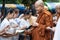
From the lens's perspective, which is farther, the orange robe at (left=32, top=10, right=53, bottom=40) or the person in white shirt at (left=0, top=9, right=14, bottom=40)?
the person in white shirt at (left=0, top=9, right=14, bottom=40)

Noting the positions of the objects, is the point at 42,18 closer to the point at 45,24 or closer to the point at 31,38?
the point at 45,24

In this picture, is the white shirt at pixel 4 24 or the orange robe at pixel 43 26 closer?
the orange robe at pixel 43 26

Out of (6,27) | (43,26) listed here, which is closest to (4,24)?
(6,27)

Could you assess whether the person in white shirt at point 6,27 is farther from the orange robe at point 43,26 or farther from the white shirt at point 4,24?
the orange robe at point 43,26

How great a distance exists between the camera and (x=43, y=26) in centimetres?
225

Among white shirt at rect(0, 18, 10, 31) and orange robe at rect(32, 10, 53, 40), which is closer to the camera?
orange robe at rect(32, 10, 53, 40)

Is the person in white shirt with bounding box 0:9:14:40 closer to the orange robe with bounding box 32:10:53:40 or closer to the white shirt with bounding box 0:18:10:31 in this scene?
the white shirt with bounding box 0:18:10:31

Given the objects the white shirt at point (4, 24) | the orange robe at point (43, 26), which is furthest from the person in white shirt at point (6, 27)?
the orange robe at point (43, 26)

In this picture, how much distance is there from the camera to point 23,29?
9.07 feet

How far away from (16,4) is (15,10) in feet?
0.28

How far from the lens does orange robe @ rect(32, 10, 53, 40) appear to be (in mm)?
2211

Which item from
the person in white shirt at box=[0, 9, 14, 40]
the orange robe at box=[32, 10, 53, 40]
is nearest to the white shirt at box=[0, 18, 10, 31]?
the person in white shirt at box=[0, 9, 14, 40]

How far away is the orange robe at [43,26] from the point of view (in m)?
2.21

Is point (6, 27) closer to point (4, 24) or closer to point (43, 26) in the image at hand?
point (4, 24)
